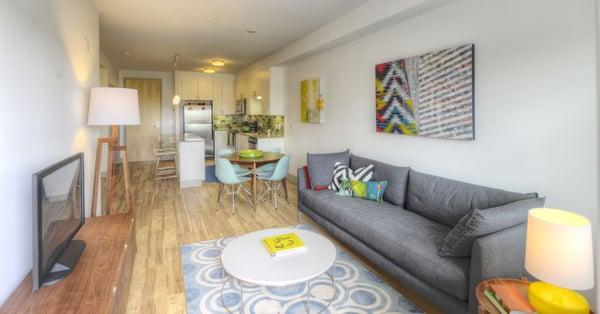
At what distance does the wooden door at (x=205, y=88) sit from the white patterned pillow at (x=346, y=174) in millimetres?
6263

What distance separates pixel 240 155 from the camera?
16.2 feet

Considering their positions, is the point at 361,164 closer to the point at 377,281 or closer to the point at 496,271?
the point at 377,281

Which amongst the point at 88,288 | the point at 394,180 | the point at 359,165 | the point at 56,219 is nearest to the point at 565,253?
the point at 394,180

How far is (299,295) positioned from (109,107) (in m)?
2.35

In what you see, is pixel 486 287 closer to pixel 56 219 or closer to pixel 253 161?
pixel 56 219

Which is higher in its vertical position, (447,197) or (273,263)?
(447,197)

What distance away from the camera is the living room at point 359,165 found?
67.8 inches

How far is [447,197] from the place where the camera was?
2.74 meters

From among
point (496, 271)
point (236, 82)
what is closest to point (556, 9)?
point (496, 271)

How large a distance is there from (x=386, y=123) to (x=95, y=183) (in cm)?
306

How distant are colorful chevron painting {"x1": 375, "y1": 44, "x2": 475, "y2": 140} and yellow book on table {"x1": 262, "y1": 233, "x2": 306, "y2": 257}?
5.70 feet

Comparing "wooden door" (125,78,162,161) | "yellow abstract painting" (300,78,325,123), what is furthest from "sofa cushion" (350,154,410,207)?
"wooden door" (125,78,162,161)

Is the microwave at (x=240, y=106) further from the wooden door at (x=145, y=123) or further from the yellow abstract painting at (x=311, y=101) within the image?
the yellow abstract painting at (x=311, y=101)

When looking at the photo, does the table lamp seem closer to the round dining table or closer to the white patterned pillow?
the white patterned pillow
